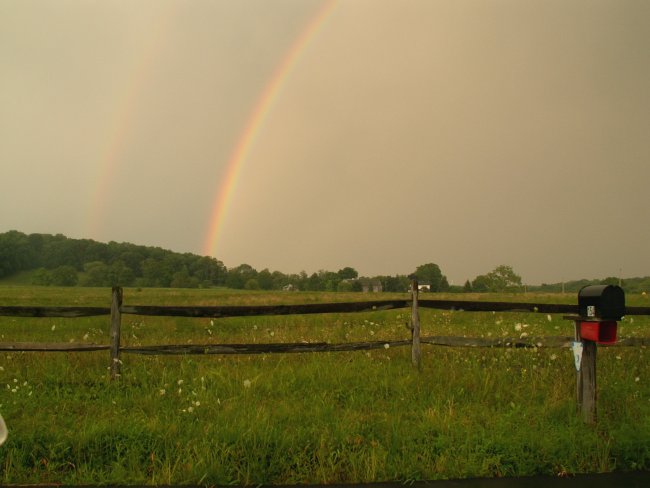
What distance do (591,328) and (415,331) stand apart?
9.03 ft

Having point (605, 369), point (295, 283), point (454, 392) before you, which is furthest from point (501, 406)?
point (295, 283)

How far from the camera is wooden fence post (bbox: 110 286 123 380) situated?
21.4 ft

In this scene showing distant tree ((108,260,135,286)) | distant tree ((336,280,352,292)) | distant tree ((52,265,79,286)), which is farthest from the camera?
distant tree ((336,280,352,292))

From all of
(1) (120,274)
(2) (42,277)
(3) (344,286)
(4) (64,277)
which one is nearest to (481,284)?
(3) (344,286)

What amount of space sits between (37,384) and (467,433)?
5157 millimetres

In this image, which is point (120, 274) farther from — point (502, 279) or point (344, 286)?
point (502, 279)

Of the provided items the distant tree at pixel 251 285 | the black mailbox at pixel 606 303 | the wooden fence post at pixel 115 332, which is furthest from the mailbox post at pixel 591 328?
the distant tree at pixel 251 285

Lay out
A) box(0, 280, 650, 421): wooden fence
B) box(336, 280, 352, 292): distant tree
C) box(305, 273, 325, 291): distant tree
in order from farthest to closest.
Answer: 1. box(305, 273, 325, 291): distant tree
2. box(336, 280, 352, 292): distant tree
3. box(0, 280, 650, 421): wooden fence

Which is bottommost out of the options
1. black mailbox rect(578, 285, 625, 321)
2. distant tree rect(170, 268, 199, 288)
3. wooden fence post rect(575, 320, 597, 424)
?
distant tree rect(170, 268, 199, 288)

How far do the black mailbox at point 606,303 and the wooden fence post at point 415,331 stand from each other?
265 cm

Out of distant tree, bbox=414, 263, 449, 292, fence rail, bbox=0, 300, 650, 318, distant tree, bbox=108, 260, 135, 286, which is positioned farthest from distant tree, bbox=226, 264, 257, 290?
fence rail, bbox=0, 300, 650, 318

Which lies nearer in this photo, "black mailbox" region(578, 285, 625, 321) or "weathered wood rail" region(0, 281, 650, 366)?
"black mailbox" region(578, 285, 625, 321)

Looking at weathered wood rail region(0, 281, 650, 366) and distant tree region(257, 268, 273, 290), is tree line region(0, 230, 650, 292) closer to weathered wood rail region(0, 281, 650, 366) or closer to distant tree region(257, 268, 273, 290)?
distant tree region(257, 268, 273, 290)

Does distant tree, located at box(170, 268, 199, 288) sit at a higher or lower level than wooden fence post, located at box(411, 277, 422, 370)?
lower
